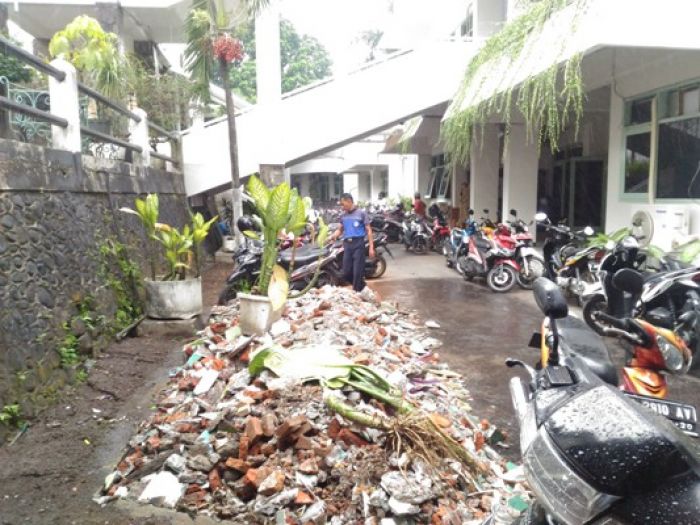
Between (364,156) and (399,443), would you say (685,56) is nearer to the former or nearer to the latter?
(399,443)

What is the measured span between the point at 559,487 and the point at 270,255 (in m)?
4.44

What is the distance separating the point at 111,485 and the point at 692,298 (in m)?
4.54

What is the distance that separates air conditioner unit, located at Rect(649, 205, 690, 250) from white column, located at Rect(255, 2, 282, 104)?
7.32m

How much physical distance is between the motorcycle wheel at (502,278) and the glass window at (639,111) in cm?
280

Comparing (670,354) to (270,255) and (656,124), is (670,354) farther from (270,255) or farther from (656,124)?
(656,124)

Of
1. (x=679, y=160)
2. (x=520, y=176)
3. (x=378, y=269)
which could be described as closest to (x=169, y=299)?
(x=378, y=269)

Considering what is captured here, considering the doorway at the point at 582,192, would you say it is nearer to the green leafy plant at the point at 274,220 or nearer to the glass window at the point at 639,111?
the glass window at the point at 639,111

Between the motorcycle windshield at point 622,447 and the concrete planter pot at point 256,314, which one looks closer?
the motorcycle windshield at point 622,447

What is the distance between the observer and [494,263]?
336 inches

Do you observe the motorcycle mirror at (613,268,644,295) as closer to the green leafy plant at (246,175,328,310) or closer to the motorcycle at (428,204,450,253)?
the green leafy plant at (246,175,328,310)

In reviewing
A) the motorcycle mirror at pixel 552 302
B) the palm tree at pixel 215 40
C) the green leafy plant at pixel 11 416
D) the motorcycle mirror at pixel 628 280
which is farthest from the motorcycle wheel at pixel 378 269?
the motorcycle mirror at pixel 552 302

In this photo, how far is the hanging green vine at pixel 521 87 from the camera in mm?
6281

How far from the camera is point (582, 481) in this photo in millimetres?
1043

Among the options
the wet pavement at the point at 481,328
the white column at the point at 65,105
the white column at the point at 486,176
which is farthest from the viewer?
the white column at the point at 486,176
